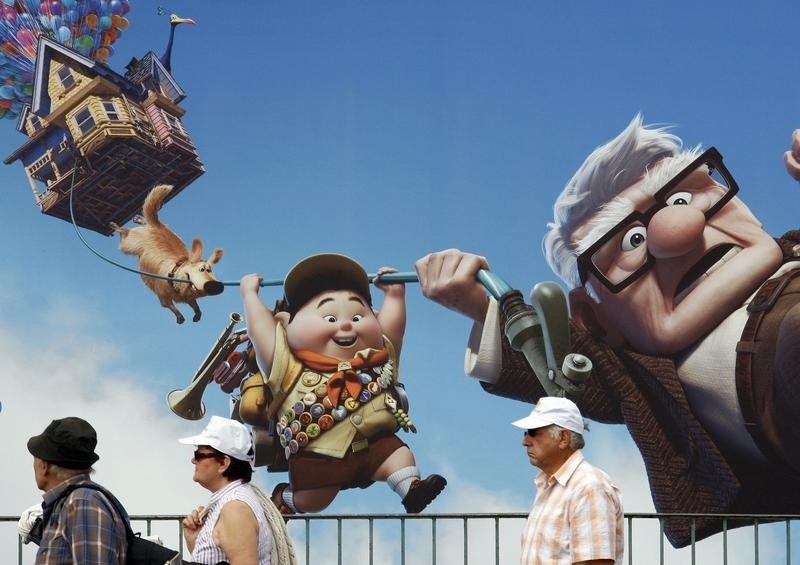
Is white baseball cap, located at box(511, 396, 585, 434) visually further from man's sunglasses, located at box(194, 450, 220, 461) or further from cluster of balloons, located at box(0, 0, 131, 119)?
cluster of balloons, located at box(0, 0, 131, 119)

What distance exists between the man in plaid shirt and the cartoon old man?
5.14 meters

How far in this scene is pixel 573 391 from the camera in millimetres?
8570

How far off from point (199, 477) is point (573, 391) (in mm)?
5610

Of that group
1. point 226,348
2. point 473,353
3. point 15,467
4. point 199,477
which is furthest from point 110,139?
point 199,477

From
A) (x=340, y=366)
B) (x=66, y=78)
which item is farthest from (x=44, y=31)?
(x=340, y=366)

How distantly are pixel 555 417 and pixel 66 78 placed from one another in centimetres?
713

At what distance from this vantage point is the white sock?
8.74 m

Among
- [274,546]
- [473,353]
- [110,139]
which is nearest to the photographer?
[274,546]

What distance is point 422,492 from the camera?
873cm

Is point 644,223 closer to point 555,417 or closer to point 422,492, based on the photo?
point 422,492

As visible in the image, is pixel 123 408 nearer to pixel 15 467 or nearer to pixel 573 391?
pixel 15 467

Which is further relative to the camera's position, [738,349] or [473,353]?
[473,353]

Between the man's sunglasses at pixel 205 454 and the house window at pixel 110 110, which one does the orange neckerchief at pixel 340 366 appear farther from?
the man's sunglasses at pixel 205 454

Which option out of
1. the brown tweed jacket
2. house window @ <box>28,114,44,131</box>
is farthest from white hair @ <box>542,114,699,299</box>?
house window @ <box>28,114,44,131</box>
